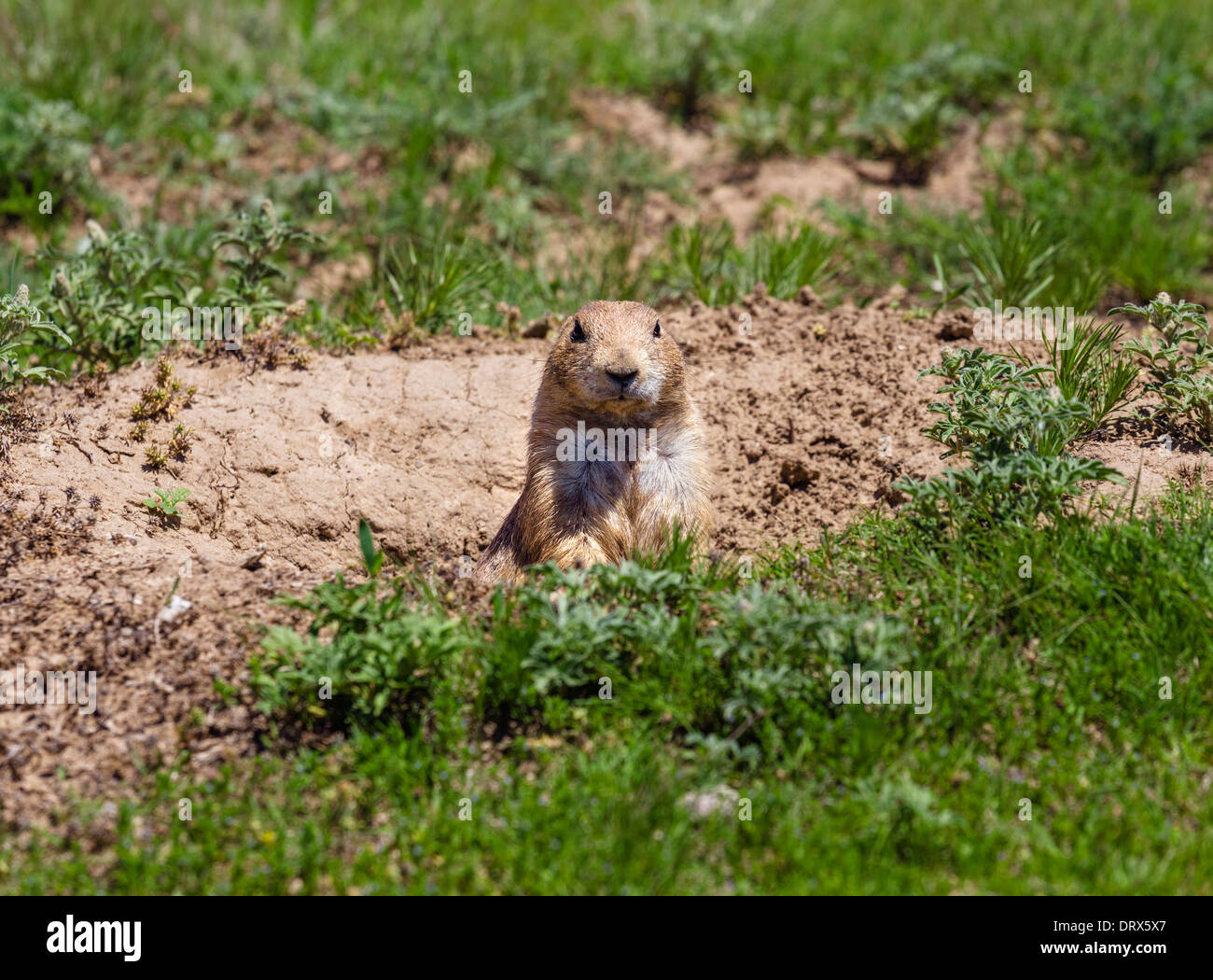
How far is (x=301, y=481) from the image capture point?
6.63 metres

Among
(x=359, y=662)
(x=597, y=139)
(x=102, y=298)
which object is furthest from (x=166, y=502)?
(x=597, y=139)

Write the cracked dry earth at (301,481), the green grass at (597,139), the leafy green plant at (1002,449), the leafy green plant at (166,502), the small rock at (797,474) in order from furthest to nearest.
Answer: the green grass at (597,139) < the small rock at (797,474) < the leafy green plant at (166,502) < the leafy green plant at (1002,449) < the cracked dry earth at (301,481)

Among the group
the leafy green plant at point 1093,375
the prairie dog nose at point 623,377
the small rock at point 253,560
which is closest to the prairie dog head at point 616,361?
the prairie dog nose at point 623,377

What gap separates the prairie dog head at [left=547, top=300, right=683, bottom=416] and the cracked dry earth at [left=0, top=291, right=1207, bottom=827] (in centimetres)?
98

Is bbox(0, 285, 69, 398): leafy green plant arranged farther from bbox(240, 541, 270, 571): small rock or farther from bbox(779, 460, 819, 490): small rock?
bbox(779, 460, 819, 490): small rock

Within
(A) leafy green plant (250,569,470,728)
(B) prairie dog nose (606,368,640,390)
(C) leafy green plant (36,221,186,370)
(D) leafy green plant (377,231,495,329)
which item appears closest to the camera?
(A) leafy green plant (250,569,470,728)

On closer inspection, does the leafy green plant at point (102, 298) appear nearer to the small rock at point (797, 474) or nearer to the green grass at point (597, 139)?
the green grass at point (597, 139)

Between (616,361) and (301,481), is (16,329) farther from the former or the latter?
(616,361)

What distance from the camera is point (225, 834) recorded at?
4180 millimetres

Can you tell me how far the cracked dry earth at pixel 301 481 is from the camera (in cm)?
480

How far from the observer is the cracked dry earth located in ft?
15.8

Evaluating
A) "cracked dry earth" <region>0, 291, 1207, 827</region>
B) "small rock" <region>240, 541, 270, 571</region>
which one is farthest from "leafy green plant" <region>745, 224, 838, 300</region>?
"small rock" <region>240, 541, 270, 571</region>

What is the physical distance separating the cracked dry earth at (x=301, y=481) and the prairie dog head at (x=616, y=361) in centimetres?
98

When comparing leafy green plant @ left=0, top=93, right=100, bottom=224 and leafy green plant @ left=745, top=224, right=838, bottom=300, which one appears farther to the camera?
leafy green plant @ left=0, top=93, right=100, bottom=224
